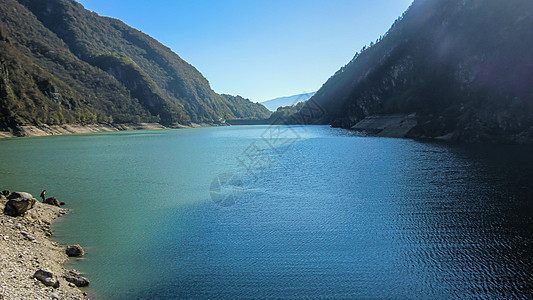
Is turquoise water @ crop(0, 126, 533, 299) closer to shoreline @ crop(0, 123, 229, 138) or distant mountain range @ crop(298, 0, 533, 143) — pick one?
distant mountain range @ crop(298, 0, 533, 143)

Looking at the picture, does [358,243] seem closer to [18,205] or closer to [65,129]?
[18,205]

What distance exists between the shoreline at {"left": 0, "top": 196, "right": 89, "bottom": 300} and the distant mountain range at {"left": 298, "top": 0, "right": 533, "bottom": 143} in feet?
224

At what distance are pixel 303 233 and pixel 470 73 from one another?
83467 mm

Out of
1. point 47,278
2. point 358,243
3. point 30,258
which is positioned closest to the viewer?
point 47,278

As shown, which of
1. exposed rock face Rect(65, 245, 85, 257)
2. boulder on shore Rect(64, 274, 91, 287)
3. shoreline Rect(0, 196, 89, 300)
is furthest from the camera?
exposed rock face Rect(65, 245, 85, 257)

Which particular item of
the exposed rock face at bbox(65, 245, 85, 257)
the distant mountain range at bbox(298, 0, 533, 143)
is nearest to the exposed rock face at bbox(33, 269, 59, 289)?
the exposed rock face at bbox(65, 245, 85, 257)


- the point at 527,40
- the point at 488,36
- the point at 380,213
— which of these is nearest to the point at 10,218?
the point at 380,213

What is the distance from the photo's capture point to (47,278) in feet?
32.7

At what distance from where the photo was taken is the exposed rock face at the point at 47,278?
984cm

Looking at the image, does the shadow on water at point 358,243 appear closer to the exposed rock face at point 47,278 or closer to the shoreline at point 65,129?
the exposed rock face at point 47,278

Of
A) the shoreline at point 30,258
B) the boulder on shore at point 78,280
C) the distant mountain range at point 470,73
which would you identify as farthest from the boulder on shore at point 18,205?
the distant mountain range at point 470,73

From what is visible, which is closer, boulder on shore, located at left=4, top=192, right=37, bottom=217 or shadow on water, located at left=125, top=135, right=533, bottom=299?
shadow on water, located at left=125, top=135, right=533, bottom=299

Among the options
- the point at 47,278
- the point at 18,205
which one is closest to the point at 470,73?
the point at 18,205

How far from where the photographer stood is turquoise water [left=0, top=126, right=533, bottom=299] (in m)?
11.0
